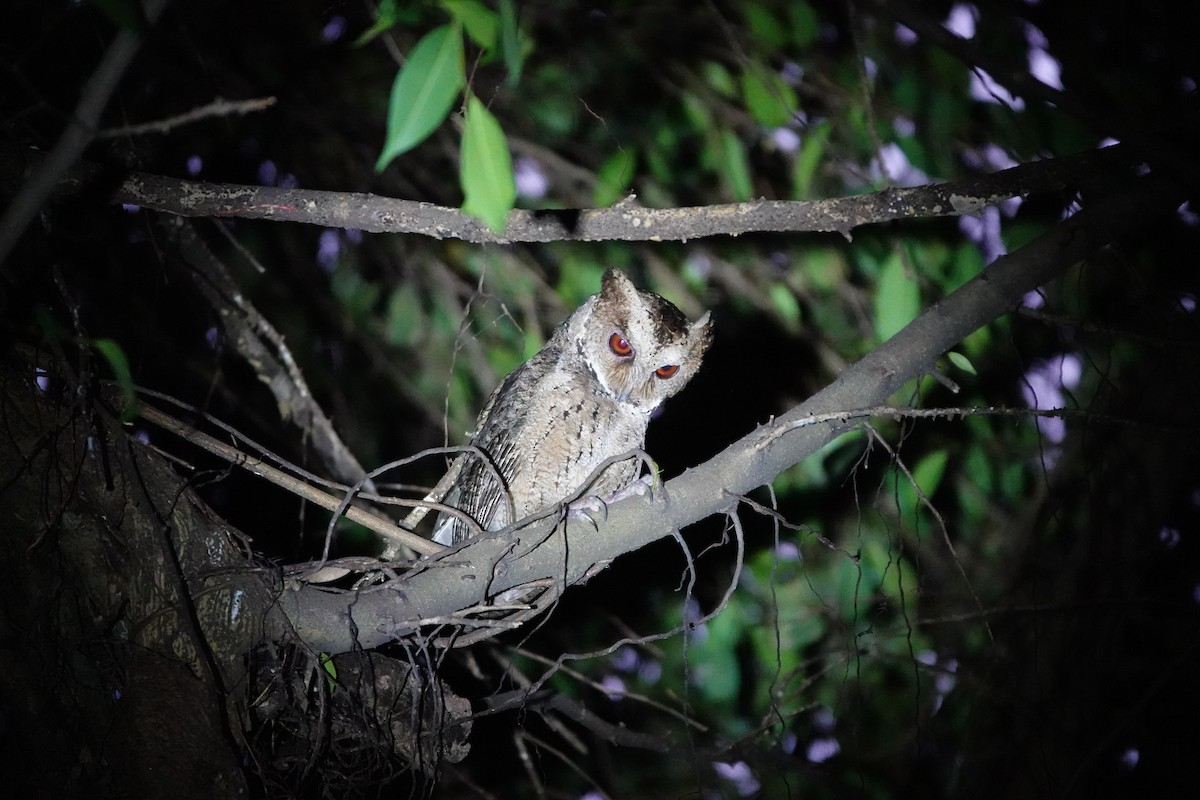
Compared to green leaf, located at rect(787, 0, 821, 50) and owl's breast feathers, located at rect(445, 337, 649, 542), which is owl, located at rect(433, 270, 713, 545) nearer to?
owl's breast feathers, located at rect(445, 337, 649, 542)

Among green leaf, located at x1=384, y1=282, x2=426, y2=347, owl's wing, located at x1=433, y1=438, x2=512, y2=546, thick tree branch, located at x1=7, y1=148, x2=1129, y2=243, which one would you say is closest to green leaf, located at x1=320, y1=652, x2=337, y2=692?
owl's wing, located at x1=433, y1=438, x2=512, y2=546

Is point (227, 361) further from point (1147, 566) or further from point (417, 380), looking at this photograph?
point (1147, 566)

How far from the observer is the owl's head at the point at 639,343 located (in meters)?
2.35

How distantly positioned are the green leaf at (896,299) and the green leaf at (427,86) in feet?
4.87

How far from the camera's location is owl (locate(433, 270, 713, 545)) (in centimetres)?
238

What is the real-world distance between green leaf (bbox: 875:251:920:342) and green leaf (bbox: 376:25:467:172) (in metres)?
1.48

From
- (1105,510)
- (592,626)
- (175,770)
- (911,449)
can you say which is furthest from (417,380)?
(1105,510)

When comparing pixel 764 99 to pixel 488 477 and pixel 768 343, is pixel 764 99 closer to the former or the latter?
pixel 488 477

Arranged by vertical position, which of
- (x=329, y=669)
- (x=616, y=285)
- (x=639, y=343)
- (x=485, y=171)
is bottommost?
(x=329, y=669)

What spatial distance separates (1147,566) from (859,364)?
1502 mm

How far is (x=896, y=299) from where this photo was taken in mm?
2113

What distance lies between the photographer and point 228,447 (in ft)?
5.18

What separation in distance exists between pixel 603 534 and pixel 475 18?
0.99 m

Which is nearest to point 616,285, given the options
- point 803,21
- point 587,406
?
point 587,406
